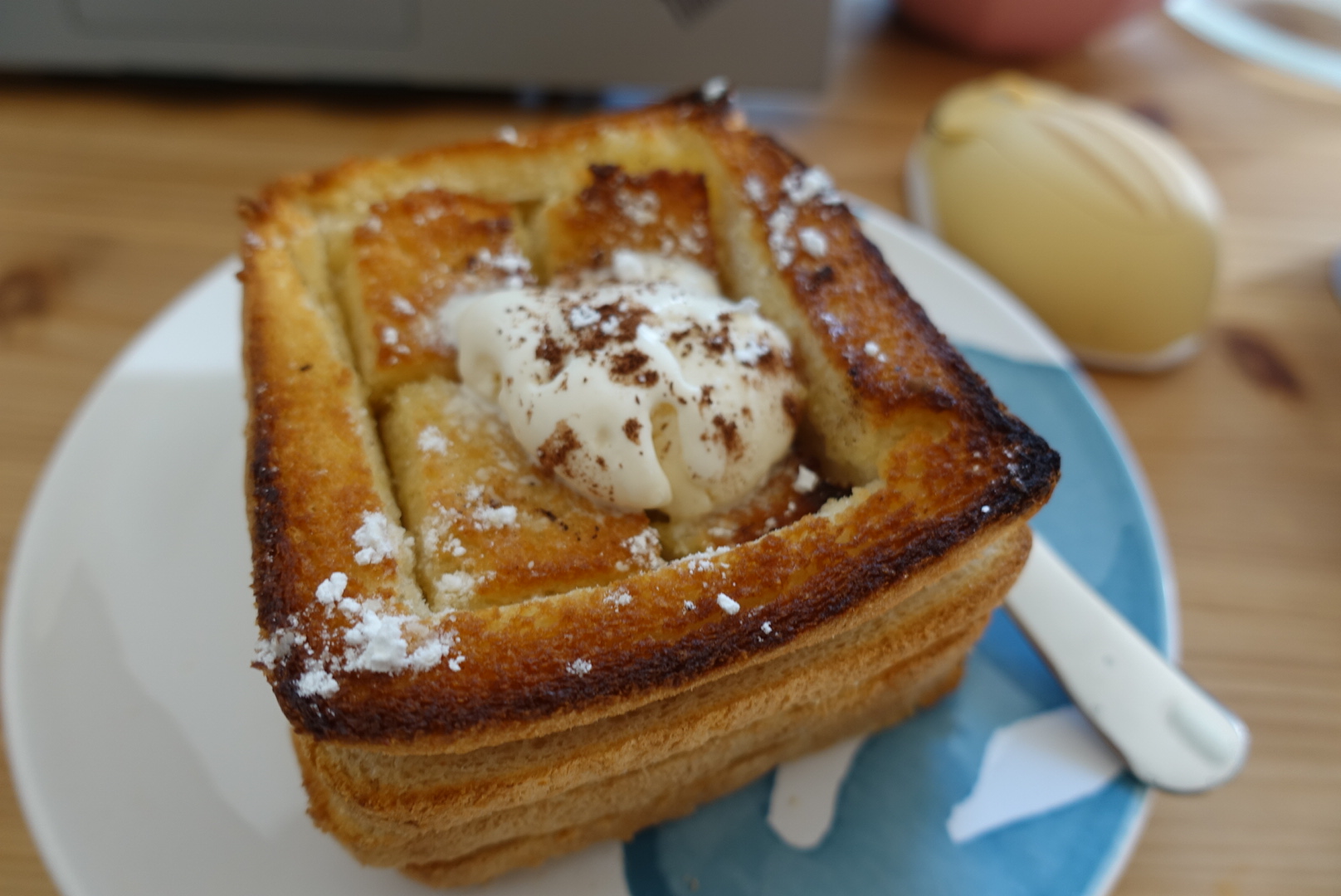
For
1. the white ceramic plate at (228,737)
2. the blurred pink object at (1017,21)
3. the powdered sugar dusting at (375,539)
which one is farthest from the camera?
the blurred pink object at (1017,21)

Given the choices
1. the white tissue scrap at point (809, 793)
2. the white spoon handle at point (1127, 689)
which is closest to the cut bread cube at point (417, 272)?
the white tissue scrap at point (809, 793)

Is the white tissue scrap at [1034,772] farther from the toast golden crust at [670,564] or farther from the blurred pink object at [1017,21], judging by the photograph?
the blurred pink object at [1017,21]

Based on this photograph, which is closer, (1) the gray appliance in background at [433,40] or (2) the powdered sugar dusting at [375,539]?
(2) the powdered sugar dusting at [375,539]

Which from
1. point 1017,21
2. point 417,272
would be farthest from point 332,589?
point 1017,21

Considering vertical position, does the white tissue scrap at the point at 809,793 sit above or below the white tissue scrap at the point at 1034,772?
above

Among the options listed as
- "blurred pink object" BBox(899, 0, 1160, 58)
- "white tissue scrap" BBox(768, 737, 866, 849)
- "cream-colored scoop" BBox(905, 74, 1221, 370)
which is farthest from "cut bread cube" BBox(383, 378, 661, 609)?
"blurred pink object" BBox(899, 0, 1160, 58)

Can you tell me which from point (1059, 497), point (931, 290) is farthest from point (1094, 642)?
point (931, 290)

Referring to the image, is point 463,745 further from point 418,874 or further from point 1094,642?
point 1094,642

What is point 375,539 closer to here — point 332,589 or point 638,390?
point 332,589

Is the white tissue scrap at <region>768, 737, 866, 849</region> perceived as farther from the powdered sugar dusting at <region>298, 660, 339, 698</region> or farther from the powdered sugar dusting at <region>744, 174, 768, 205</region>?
the powdered sugar dusting at <region>744, 174, 768, 205</region>
